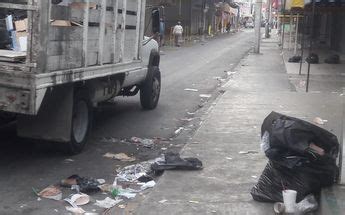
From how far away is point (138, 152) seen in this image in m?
7.77

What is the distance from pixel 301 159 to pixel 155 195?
5.16 feet

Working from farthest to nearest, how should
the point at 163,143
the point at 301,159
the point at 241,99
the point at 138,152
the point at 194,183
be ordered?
the point at 241,99 < the point at 163,143 < the point at 138,152 < the point at 194,183 < the point at 301,159

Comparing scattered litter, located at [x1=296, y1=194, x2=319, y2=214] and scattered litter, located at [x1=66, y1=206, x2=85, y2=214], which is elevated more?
scattered litter, located at [x1=296, y1=194, x2=319, y2=214]

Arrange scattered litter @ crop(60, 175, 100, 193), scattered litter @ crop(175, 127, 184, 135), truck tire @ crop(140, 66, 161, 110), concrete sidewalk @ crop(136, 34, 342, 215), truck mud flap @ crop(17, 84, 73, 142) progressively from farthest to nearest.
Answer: truck tire @ crop(140, 66, 161, 110) → scattered litter @ crop(175, 127, 184, 135) → truck mud flap @ crop(17, 84, 73, 142) → scattered litter @ crop(60, 175, 100, 193) → concrete sidewalk @ crop(136, 34, 342, 215)

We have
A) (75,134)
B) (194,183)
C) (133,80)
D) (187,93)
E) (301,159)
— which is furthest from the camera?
(187,93)

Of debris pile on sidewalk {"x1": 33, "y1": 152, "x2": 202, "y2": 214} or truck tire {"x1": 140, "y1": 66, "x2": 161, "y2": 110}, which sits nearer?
debris pile on sidewalk {"x1": 33, "y1": 152, "x2": 202, "y2": 214}

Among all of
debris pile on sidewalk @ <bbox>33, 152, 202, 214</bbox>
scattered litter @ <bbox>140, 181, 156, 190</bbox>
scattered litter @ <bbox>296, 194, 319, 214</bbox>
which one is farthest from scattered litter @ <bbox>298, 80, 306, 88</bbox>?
scattered litter @ <bbox>296, 194, 319, 214</bbox>

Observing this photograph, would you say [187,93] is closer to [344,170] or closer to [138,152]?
[138,152]

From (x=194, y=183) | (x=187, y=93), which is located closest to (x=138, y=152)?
(x=194, y=183)

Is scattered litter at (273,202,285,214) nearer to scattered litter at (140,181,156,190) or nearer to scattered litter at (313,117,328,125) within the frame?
scattered litter at (140,181,156,190)

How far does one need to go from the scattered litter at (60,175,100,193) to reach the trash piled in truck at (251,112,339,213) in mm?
1933

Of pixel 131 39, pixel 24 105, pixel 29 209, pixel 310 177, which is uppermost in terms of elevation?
pixel 131 39

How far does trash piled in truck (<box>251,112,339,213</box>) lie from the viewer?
4988mm

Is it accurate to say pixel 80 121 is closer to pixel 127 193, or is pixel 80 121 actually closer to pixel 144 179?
pixel 144 179
